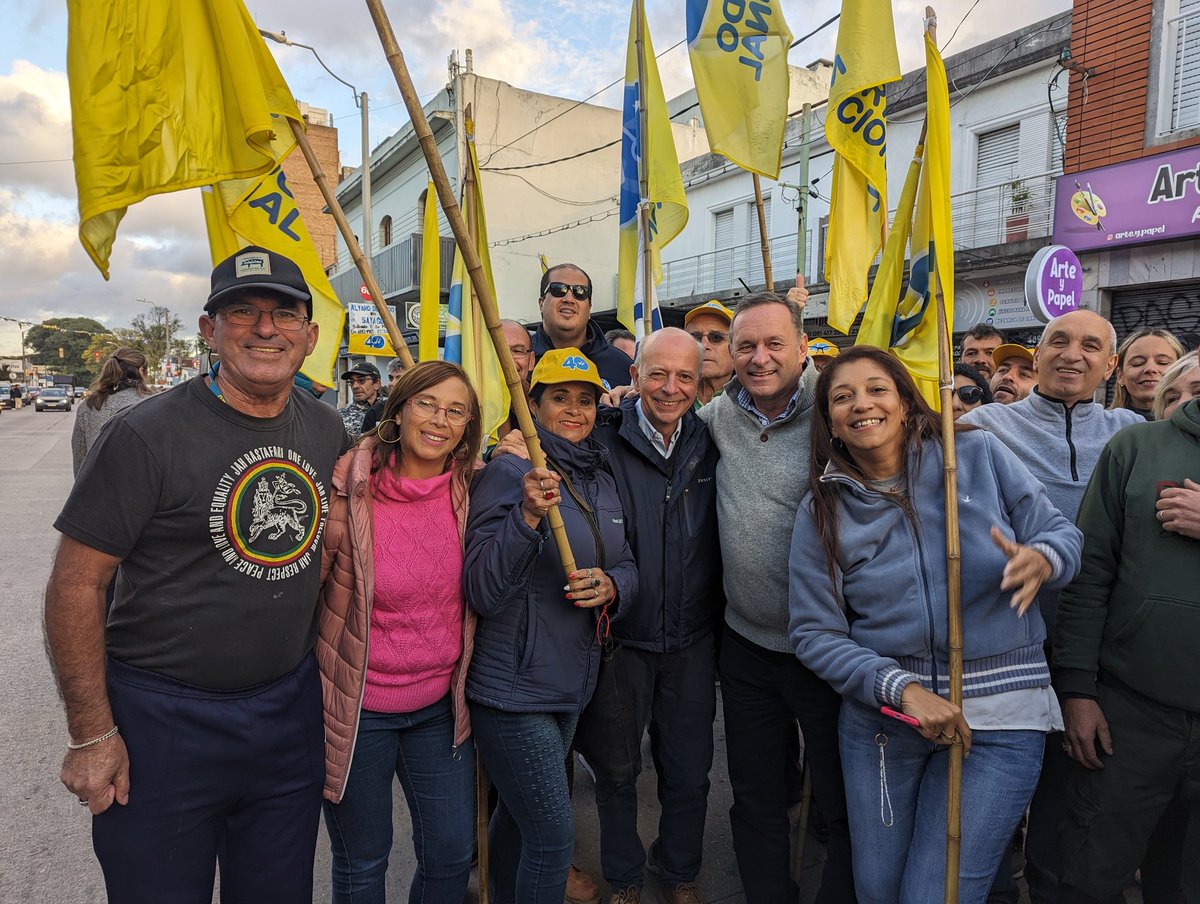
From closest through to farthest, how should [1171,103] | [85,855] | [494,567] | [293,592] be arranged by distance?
[293,592] → [494,567] → [85,855] → [1171,103]

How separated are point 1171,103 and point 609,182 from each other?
51.1 ft

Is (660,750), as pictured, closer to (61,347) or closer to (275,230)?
(275,230)

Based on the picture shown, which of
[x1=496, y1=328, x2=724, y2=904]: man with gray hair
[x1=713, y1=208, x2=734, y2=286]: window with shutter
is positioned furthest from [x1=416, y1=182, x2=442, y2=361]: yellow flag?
[x1=713, y1=208, x2=734, y2=286]: window with shutter

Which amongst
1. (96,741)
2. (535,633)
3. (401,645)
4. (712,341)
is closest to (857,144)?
(712,341)

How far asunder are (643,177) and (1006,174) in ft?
36.3

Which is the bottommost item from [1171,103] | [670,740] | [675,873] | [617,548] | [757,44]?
[675,873]

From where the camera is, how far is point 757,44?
172 inches

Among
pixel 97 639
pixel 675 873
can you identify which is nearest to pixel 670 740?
pixel 675 873

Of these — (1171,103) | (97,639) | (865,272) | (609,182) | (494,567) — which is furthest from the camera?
(609,182)

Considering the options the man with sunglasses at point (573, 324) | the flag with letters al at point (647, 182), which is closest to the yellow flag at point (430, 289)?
the man with sunglasses at point (573, 324)

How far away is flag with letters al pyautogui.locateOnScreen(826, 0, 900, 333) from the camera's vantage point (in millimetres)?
3746

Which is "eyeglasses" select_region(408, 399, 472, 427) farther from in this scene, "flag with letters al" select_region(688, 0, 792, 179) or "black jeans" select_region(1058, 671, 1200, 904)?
"flag with letters al" select_region(688, 0, 792, 179)

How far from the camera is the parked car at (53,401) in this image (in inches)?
1898

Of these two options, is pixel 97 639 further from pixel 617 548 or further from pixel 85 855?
A: pixel 85 855
